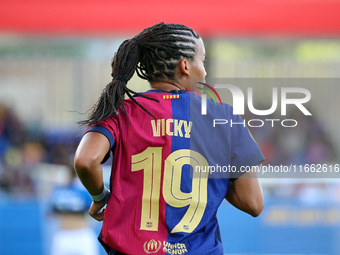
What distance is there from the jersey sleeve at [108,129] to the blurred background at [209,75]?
14.3ft

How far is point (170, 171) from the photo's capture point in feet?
7.13

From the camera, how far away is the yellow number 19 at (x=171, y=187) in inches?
84.2

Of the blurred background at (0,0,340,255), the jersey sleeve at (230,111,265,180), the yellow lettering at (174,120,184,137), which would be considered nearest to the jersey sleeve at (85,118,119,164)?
the yellow lettering at (174,120,184,137)

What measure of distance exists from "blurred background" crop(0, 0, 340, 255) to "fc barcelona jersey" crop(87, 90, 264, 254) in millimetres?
4347

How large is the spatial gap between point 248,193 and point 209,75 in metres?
4.26

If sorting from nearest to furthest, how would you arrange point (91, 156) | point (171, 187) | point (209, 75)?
point (91, 156) < point (171, 187) < point (209, 75)

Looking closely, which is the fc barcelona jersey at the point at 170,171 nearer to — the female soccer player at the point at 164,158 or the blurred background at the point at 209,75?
the female soccer player at the point at 164,158

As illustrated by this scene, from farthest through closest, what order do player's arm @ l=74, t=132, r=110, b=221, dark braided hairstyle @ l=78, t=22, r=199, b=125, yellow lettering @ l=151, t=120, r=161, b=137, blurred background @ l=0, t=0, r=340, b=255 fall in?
blurred background @ l=0, t=0, r=340, b=255, dark braided hairstyle @ l=78, t=22, r=199, b=125, yellow lettering @ l=151, t=120, r=161, b=137, player's arm @ l=74, t=132, r=110, b=221

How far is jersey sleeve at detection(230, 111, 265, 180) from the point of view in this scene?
2.21 m

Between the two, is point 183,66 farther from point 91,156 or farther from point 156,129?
point 91,156

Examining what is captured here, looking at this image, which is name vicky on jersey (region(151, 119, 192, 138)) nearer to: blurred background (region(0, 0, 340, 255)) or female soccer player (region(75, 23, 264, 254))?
female soccer player (region(75, 23, 264, 254))

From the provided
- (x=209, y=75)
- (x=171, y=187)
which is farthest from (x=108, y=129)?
(x=209, y=75)

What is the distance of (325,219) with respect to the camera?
651 cm

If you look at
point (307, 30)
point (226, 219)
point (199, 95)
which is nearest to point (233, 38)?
point (307, 30)
